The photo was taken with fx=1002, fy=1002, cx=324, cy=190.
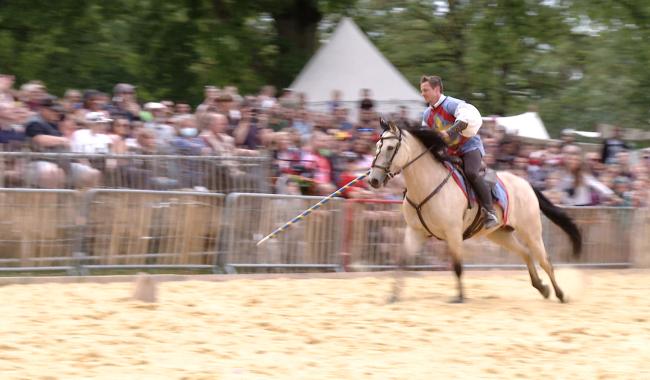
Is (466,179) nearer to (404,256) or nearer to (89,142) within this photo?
(404,256)

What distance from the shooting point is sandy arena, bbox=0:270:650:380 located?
680 cm

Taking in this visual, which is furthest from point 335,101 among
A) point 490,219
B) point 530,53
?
point 530,53

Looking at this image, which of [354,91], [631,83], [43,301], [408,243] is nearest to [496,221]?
[408,243]

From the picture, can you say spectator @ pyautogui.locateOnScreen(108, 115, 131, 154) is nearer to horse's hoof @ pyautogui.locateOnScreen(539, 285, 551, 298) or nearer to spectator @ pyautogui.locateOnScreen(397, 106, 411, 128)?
spectator @ pyautogui.locateOnScreen(397, 106, 411, 128)

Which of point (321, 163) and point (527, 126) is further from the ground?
point (527, 126)

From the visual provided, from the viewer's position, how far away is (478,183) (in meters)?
10.3

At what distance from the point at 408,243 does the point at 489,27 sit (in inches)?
520

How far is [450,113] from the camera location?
10.2 metres

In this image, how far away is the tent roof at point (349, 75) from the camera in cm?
1727

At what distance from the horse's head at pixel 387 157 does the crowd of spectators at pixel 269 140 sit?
364 mm

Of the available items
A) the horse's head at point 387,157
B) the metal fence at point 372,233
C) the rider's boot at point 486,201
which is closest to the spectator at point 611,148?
the metal fence at point 372,233

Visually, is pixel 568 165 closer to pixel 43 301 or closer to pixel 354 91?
pixel 354 91

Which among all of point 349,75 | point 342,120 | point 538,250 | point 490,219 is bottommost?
point 538,250

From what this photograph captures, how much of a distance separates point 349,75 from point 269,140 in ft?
16.4
